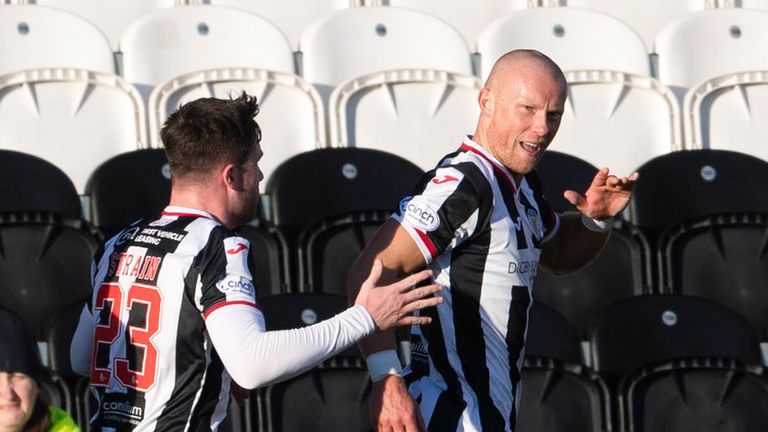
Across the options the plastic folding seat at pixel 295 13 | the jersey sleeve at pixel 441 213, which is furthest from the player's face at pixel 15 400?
the plastic folding seat at pixel 295 13

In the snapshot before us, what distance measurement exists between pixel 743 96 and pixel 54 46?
11.1 feet

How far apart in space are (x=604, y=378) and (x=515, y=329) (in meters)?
1.89

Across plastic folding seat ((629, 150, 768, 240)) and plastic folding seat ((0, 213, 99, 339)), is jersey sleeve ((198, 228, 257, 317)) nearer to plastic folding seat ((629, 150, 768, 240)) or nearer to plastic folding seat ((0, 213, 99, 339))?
plastic folding seat ((0, 213, 99, 339))

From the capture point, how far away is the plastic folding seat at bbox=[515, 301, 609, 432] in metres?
5.55

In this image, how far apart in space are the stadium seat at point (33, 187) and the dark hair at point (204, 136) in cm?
270

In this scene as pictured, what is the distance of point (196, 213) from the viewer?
3641mm

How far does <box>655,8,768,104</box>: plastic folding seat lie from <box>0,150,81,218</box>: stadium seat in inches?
128

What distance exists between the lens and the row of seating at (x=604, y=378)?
5.41m

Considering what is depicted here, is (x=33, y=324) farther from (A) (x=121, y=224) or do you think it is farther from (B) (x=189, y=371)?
(B) (x=189, y=371)

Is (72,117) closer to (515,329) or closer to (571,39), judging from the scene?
(571,39)

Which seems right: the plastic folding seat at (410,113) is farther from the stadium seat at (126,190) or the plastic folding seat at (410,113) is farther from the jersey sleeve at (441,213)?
the jersey sleeve at (441,213)

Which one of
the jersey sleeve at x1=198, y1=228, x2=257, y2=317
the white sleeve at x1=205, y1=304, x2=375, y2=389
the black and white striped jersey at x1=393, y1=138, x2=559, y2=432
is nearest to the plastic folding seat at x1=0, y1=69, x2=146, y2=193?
the black and white striped jersey at x1=393, y1=138, x2=559, y2=432

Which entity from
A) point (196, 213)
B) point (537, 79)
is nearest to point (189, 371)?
point (196, 213)

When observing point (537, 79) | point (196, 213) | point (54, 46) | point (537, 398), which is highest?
point (54, 46)
